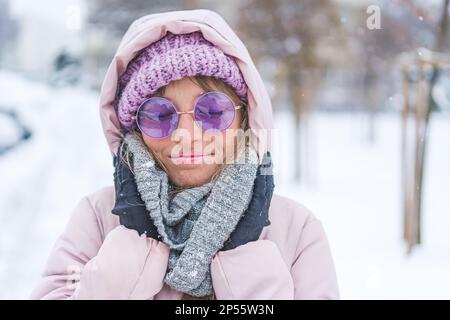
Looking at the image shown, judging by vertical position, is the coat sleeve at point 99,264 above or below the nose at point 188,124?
below

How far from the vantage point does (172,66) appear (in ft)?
3.52

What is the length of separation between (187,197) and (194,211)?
1.2 inches

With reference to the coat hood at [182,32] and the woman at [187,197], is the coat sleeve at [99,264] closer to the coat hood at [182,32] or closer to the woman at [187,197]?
the woman at [187,197]

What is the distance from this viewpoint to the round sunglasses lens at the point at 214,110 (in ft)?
3.50

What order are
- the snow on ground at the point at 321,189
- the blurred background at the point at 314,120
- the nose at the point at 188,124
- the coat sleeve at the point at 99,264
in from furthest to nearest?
1. the blurred background at the point at 314,120
2. the snow on ground at the point at 321,189
3. the nose at the point at 188,124
4. the coat sleeve at the point at 99,264

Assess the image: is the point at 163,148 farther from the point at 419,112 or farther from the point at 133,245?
the point at 419,112

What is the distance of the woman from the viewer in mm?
1030

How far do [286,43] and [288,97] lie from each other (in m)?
0.89

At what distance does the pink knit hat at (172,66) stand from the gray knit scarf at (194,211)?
10cm

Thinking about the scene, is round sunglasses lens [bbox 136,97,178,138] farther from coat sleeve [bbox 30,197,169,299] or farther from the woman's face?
coat sleeve [bbox 30,197,169,299]

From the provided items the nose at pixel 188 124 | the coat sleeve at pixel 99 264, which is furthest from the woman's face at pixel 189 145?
the coat sleeve at pixel 99 264
